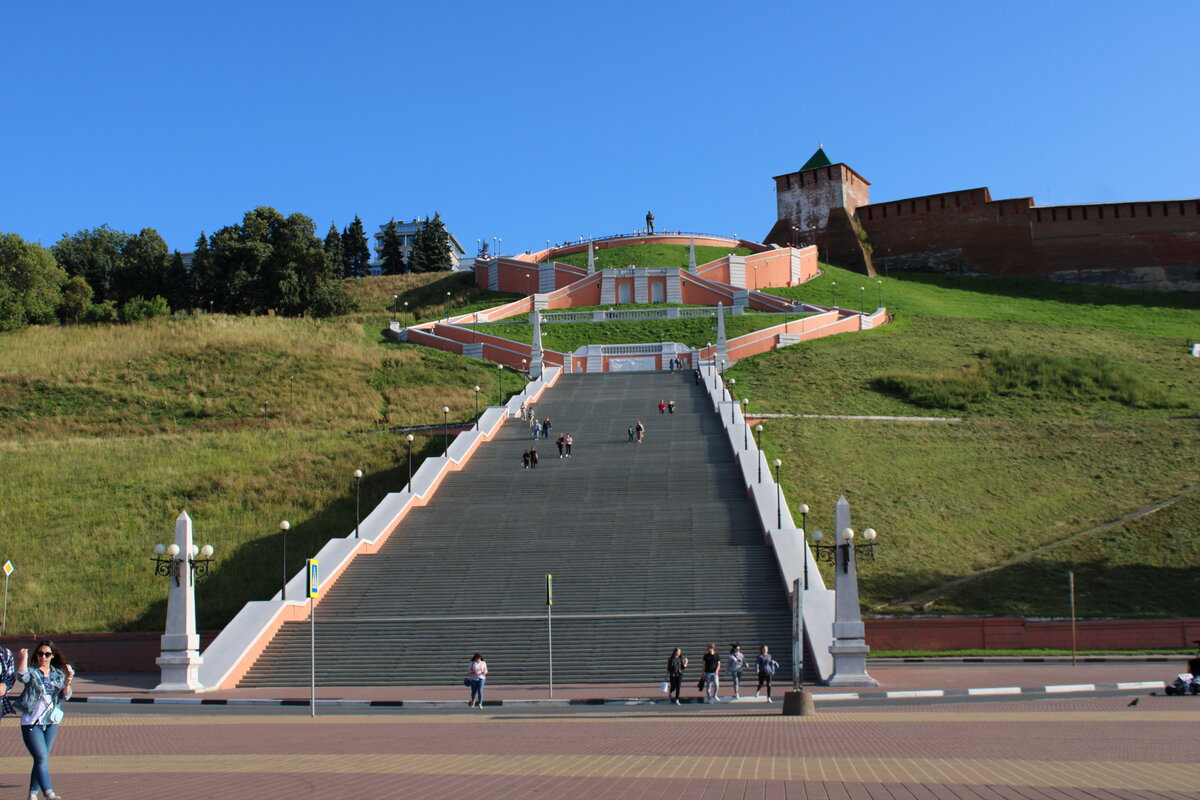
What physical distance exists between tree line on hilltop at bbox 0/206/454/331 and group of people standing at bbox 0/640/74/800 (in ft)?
175

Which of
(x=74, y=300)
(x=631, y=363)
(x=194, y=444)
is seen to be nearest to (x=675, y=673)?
(x=194, y=444)

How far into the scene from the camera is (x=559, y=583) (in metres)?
22.7

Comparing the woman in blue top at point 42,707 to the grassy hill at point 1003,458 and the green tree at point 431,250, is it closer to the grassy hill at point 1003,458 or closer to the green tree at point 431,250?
the grassy hill at point 1003,458

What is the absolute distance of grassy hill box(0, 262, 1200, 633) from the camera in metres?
25.2

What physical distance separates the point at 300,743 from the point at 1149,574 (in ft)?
66.3

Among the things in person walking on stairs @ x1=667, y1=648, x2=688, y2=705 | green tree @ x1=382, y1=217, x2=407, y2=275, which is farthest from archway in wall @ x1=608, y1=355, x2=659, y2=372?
green tree @ x1=382, y1=217, x2=407, y2=275

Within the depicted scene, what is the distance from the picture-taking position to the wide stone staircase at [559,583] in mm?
19828

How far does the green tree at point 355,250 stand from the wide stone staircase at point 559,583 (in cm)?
6753

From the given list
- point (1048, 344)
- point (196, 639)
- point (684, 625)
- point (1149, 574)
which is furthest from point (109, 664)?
point (1048, 344)

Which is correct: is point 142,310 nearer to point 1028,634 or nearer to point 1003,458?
point 1003,458

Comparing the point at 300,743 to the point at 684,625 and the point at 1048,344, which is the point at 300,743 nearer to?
the point at 684,625

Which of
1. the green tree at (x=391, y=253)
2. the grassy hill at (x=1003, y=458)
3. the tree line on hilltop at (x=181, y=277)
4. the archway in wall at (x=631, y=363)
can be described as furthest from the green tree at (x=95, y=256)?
the grassy hill at (x=1003, y=458)

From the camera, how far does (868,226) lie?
83.1 metres

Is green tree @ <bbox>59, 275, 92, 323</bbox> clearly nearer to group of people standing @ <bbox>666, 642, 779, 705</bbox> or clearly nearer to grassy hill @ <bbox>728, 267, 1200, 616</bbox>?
grassy hill @ <bbox>728, 267, 1200, 616</bbox>
